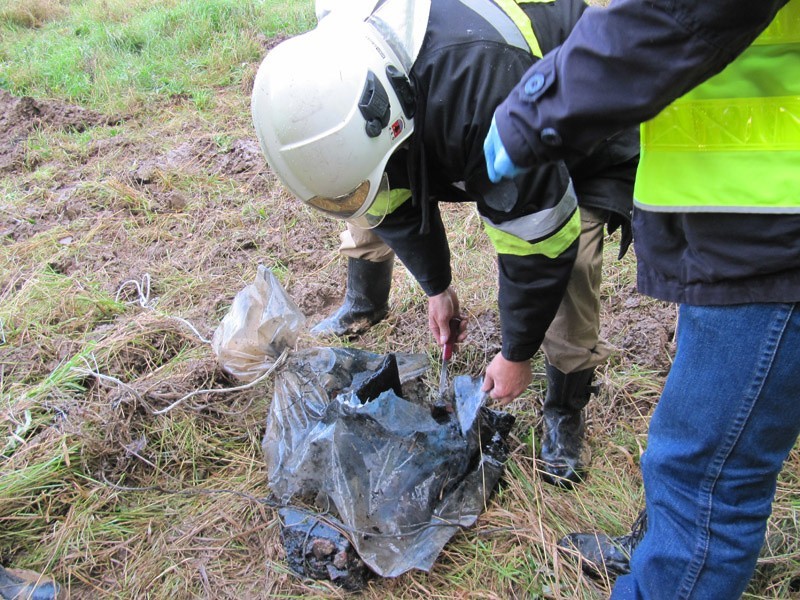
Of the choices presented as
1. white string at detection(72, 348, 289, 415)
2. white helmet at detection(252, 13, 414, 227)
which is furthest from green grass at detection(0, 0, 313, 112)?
white helmet at detection(252, 13, 414, 227)

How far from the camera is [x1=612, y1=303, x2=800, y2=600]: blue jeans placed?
995 millimetres

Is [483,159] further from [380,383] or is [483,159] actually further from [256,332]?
[256,332]

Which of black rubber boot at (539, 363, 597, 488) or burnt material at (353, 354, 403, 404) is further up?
burnt material at (353, 354, 403, 404)

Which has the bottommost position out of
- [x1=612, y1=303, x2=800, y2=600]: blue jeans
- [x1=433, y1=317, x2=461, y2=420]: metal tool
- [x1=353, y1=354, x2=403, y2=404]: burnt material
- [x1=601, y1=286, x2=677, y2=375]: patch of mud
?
[x1=601, y1=286, x2=677, y2=375]: patch of mud

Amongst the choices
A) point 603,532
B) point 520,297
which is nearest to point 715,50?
point 520,297

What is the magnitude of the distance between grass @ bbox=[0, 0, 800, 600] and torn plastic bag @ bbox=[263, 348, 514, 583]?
0.28 feet

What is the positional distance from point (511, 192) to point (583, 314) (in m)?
Answer: 0.58

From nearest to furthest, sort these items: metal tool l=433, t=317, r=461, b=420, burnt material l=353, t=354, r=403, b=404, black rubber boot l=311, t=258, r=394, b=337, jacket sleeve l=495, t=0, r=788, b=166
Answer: jacket sleeve l=495, t=0, r=788, b=166
burnt material l=353, t=354, r=403, b=404
metal tool l=433, t=317, r=461, b=420
black rubber boot l=311, t=258, r=394, b=337

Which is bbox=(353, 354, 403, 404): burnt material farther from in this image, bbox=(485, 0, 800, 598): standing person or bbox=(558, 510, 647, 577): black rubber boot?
bbox=(485, 0, 800, 598): standing person

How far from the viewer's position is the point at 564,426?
6.68ft

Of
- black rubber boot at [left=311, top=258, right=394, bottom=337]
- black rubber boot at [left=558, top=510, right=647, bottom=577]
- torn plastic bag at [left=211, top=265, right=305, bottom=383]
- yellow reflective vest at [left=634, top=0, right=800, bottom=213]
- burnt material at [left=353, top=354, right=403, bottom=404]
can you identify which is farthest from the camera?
black rubber boot at [left=311, top=258, right=394, bottom=337]

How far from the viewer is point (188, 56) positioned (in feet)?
18.4

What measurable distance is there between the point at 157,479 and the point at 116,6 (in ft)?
22.1

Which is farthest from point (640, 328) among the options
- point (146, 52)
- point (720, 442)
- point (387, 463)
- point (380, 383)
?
point (146, 52)
